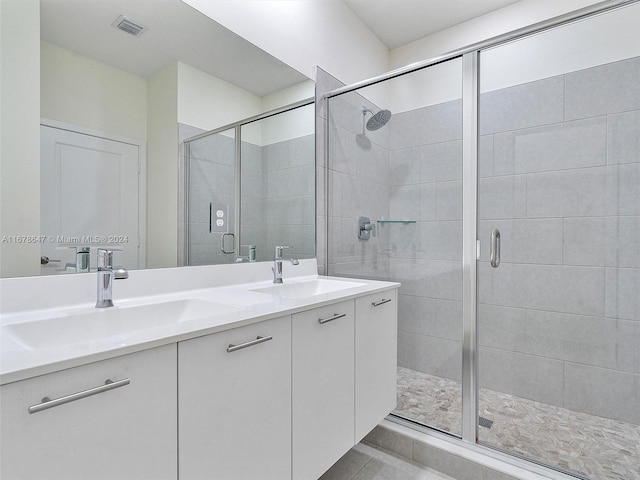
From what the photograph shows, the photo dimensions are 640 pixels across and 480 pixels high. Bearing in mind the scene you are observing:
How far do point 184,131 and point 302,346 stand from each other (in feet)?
3.20

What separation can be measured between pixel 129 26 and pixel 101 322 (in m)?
1.03

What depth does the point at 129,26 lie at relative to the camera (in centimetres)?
126

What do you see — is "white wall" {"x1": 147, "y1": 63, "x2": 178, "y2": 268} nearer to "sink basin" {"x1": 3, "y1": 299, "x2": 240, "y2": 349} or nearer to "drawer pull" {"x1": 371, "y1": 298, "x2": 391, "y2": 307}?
"sink basin" {"x1": 3, "y1": 299, "x2": 240, "y2": 349}

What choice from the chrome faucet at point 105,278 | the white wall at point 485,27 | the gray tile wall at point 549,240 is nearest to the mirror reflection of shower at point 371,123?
the gray tile wall at point 549,240

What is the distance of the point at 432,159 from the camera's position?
80.0 inches

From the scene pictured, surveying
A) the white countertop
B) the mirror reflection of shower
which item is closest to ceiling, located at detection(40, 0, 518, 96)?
the mirror reflection of shower

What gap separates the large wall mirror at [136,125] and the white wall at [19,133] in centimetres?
2

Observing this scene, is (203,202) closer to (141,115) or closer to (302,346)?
(141,115)

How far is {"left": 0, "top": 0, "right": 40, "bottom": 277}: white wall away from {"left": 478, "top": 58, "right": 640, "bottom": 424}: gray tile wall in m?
1.75

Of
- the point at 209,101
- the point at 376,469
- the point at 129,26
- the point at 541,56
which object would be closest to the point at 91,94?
the point at 129,26

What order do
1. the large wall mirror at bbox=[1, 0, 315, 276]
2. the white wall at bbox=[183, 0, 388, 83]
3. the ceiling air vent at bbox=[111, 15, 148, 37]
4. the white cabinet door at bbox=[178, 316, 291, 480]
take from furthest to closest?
the white wall at bbox=[183, 0, 388, 83]
the ceiling air vent at bbox=[111, 15, 148, 37]
the large wall mirror at bbox=[1, 0, 315, 276]
the white cabinet door at bbox=[178, 316, 291, 480]

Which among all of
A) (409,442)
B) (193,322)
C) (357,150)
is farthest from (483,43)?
(409,442)


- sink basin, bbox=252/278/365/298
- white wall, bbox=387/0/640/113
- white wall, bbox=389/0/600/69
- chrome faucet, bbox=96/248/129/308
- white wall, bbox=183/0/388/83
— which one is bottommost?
sink basin, bbox=252/278/365/298

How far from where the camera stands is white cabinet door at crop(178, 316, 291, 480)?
844mm
